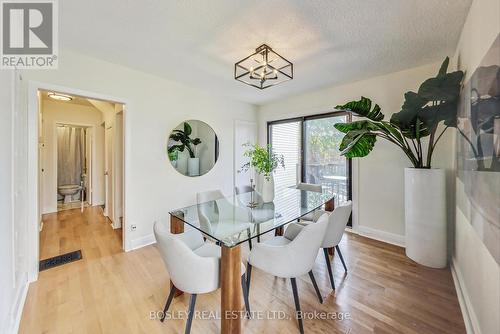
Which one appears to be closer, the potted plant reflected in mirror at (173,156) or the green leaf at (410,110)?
the green leaf at (410,110)

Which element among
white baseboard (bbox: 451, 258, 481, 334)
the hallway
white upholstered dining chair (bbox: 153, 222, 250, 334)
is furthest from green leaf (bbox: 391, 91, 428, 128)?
the hallway

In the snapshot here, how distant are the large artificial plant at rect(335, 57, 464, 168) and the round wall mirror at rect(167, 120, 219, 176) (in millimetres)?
2290

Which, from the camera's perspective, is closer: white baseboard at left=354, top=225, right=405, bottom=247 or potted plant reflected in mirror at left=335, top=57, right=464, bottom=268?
potted plant reflected in mirror at left=335, top=57, right=464, bottom=268

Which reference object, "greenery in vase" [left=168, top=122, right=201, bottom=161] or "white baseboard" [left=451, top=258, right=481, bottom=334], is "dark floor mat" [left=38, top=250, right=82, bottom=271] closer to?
"greenery in vase" [left=168, top=122, right=201, bottom=161]

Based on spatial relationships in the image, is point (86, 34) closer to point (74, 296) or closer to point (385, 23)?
point (74, 296)

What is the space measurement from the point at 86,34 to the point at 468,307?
420 cm

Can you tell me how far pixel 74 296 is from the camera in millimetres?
1834

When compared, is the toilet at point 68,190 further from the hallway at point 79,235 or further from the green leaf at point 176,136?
the green leaf at point 176,136

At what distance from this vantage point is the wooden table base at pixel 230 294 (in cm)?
125

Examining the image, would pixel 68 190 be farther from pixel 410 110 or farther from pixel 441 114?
pixel 441 114

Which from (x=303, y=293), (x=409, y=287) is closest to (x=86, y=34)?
(x=303, y=293)

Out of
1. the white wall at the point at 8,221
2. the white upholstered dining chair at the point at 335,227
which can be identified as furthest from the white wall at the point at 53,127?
the white upholstered dining chair at the point at 335,227

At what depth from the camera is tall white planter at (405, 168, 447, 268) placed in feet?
7.09

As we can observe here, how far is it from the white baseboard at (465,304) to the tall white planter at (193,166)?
3.52m
